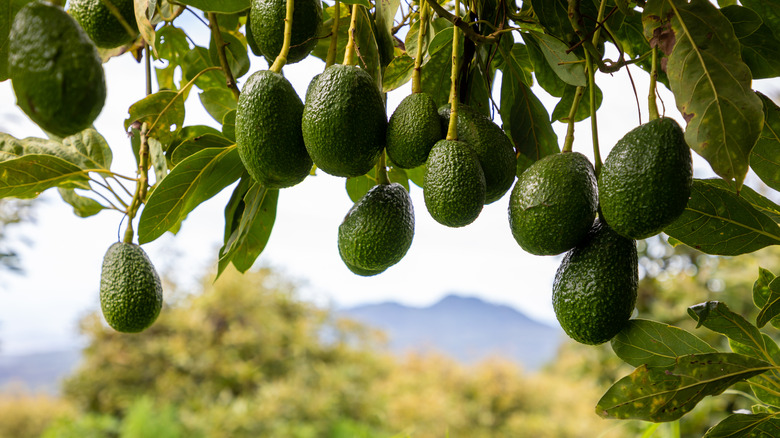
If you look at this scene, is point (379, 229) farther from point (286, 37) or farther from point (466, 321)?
point (466, 321)

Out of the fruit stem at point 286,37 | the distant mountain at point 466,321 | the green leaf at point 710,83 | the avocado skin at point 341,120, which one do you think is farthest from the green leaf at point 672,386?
the distant mountain at point 466,321

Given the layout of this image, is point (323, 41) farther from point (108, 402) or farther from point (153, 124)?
point (108, 402)

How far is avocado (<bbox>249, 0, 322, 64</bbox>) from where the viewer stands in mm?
596

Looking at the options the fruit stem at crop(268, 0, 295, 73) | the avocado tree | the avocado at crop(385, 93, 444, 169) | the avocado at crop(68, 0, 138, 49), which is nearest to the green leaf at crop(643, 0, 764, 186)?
the avocado tree

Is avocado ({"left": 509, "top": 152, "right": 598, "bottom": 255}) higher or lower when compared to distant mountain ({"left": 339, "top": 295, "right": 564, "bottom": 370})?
lower

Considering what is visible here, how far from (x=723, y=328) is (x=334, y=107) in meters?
0.53

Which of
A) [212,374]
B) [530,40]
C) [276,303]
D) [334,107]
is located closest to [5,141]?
[334,107]

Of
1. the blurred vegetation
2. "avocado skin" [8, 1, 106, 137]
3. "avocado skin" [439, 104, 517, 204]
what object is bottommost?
"avocado skin" [8, 1, 106, 137]

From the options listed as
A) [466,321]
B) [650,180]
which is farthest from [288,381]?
[466,321]

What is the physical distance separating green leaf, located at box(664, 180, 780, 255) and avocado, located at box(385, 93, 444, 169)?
293 millimetres

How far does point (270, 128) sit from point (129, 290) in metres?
0.34

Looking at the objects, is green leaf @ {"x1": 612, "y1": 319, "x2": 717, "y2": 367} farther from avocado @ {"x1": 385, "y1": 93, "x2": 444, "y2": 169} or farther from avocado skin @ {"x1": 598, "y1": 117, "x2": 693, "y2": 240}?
avocado @ {"x1": 385, "y1": 93, "x2": 444, "y2": 169}

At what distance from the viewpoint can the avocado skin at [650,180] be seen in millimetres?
473

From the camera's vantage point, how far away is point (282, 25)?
1.96ft
